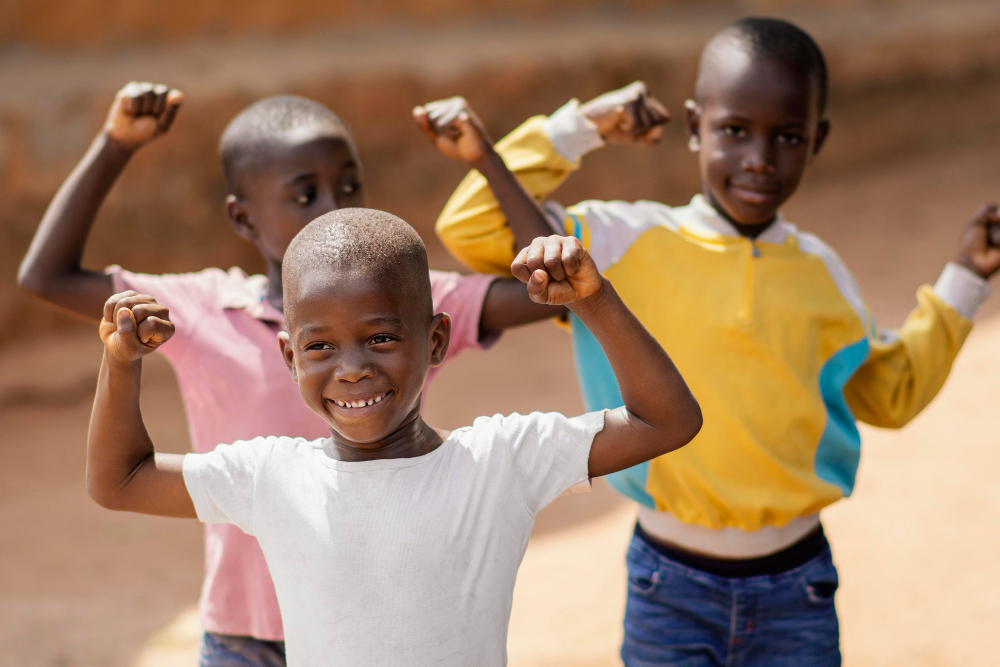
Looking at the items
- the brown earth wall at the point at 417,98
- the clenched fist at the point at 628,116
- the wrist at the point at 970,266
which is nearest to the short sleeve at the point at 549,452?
the clenched fist at the point at 628,116

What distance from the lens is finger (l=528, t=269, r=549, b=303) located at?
50.6 inches

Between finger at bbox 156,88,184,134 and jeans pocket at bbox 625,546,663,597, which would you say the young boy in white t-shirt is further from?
finger at bbox 156,88,184,134

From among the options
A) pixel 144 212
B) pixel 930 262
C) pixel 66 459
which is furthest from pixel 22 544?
pixel 930 262

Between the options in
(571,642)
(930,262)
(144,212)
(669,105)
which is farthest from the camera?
(669,105)

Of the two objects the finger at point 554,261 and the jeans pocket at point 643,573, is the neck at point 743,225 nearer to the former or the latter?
the jeans pocket at point 643,573

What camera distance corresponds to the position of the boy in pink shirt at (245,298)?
6.05 ft

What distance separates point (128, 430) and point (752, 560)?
→ 115 centimetres

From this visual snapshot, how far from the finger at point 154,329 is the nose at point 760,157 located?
3.60ft

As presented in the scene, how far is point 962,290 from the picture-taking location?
7.11 feet

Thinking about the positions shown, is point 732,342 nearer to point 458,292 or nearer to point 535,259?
point 458,292

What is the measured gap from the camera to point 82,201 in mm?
2000

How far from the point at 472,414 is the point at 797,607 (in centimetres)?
252

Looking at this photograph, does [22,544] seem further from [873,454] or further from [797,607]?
[873,454]

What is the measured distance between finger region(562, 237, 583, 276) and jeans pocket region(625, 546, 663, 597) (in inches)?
34.8
